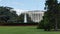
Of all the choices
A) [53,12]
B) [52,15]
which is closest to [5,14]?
[53,12]

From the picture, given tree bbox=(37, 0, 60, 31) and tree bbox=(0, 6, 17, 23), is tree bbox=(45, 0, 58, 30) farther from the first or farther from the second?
tree bbox=(0, 6, 17, 23)

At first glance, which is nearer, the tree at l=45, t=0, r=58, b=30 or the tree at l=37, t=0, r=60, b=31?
the tree at l=37, t=0, r=60, b=31

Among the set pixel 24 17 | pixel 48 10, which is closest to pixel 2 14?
pixel 24 17

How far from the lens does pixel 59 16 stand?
118ft

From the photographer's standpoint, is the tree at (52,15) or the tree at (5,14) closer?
the tree at (52,15)

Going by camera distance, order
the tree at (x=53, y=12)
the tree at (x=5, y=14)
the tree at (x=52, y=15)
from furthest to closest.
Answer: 1. the tree at (x=5, y=14)
2. the tree at (x=53, y=12)
3. the tree at (x=52, y=15)

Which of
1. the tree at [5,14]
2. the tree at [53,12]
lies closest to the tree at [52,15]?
the tree at [53,12]

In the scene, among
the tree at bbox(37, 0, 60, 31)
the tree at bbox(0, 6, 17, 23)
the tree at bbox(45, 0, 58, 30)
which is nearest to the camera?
the tree at bbox(37, 0, 60, 31)

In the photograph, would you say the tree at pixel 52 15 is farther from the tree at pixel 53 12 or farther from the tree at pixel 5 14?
the tree at pixel 5 14

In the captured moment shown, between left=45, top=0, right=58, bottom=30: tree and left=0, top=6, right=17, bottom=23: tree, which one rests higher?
left=45, top=0, right=58, bottom=30: tree

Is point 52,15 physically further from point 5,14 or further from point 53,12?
point 5,14

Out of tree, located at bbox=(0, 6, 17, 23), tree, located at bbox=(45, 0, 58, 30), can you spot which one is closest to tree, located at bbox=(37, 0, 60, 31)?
tree, located at bbox=(45, 0, 58, 30)

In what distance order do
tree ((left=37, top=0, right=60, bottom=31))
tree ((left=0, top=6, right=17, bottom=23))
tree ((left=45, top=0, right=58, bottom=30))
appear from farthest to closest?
tree ((left=0, top=6, right=17, bottom=23))
tree ((left=45, top=0, right=58, bottom=30))
tree ((left=37, top=0, right=60, bottom=31))

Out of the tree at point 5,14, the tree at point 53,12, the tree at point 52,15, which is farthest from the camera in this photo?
the tree at point 5,14
